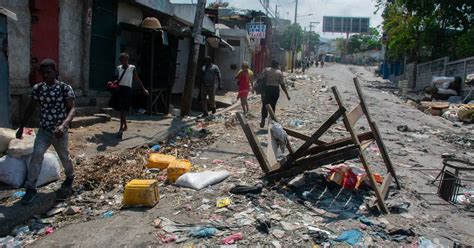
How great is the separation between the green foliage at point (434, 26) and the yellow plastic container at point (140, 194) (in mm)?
22104

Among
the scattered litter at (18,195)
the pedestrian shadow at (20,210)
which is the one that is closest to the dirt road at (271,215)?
the pedestrian shadow at (20,210)

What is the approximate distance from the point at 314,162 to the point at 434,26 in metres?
24.4

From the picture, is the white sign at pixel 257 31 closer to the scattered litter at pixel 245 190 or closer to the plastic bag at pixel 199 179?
the plastic bag at pixel 199 179

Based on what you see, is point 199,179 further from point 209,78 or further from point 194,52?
point 209,78

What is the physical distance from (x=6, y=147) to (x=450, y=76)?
2112 cm

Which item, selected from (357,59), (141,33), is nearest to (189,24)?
(141,33)

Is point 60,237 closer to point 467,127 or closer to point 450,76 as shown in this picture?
point 467,127

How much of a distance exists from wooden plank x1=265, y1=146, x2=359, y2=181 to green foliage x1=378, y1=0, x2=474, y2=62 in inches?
818

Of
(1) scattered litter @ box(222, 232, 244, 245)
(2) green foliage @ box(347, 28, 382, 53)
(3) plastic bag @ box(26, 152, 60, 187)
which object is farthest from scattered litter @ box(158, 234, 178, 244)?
(2) green foliage @ box(347, 28, 382, 53)

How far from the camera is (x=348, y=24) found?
88.9 metres

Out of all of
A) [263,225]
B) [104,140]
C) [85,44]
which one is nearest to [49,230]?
[263,225]

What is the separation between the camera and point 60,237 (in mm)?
3939

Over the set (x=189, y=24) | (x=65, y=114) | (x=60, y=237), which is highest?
(x=189, y=24)

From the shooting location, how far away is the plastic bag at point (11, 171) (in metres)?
4.77
